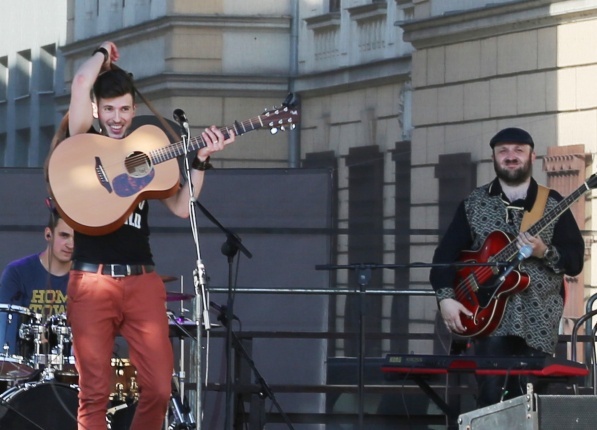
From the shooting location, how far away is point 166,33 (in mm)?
10016

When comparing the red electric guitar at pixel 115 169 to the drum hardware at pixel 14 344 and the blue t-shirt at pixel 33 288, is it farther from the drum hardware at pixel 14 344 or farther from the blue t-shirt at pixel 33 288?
the blue t-shirt at pixel 33 288

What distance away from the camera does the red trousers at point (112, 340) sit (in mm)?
5527

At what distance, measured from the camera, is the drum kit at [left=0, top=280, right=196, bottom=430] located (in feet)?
21.2

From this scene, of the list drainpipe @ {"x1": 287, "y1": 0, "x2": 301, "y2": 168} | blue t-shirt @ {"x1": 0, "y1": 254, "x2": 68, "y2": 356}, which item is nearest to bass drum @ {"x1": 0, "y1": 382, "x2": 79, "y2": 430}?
blue t-shirt @ {"x1": 0, "y1": 254, "x2": 68, "y2": 356}

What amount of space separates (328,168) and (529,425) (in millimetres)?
4577

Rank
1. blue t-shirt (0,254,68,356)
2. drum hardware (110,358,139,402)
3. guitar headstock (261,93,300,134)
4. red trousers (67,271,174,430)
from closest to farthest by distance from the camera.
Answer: red trousers (67,271,174,430) < guitar headstock (261,93,300,134) < drum hardware (110,358,139,402) < blue t-shirt (0,254,68,356)

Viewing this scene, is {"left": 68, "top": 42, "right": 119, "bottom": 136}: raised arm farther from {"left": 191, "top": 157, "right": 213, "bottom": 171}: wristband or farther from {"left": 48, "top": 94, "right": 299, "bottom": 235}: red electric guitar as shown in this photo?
{"left": 191, "top": 157, "right": 213, "bottom": 171}: wristband

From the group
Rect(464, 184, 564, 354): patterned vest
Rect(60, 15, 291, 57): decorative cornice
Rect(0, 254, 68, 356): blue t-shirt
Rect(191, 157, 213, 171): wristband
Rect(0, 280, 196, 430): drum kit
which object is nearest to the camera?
Rect(191, 157, 213, 171): wristband

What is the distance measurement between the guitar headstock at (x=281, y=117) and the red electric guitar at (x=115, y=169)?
9 cm

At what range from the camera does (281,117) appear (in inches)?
241

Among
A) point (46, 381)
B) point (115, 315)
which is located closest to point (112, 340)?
point (115, 315)

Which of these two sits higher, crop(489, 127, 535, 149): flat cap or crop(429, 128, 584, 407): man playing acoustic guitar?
crop(489, 127, 535, 149): flat cap

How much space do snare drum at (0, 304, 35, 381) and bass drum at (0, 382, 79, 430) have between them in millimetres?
230

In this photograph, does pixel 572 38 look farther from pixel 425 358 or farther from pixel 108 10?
pixel 425 358
